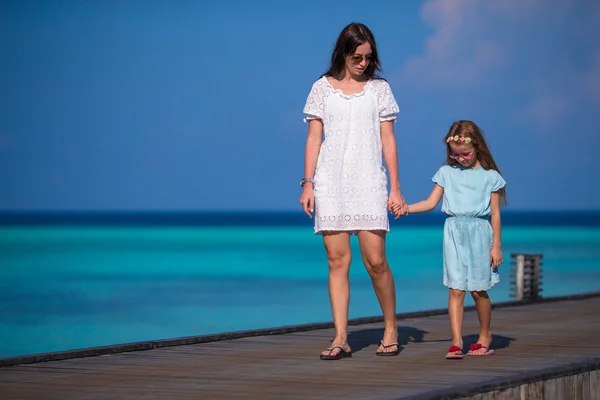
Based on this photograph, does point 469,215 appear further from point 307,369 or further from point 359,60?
point 307,369

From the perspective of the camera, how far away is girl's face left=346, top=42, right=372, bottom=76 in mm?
6527

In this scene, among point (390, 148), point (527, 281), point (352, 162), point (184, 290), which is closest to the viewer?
point (352, 162)

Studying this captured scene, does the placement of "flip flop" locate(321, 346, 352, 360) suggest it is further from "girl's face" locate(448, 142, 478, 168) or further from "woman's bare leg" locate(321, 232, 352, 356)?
"girl's face" locate(448, 142, 478, 168)

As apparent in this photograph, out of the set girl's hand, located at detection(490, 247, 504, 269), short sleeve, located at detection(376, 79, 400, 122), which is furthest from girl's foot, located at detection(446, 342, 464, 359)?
short sleeve, located at detection(376, 79, 400, 122)

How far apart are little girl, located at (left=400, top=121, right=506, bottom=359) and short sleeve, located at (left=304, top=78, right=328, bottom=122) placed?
817 mm

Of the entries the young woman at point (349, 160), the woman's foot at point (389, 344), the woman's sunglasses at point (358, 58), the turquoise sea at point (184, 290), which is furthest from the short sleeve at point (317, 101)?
the turquoise sea at point (184, 290)

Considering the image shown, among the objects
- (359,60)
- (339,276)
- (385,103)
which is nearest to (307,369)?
(339,276)

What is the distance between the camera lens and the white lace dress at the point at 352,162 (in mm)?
6520

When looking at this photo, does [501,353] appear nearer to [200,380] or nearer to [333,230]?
[333,230]

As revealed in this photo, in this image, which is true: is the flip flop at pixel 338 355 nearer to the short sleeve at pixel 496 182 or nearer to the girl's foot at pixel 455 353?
the girl's foot at pixel 455 353

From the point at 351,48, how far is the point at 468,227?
1.27 metres

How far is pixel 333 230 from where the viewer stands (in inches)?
259

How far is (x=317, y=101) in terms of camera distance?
667 centimetres

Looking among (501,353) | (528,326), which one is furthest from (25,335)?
(501,353)
